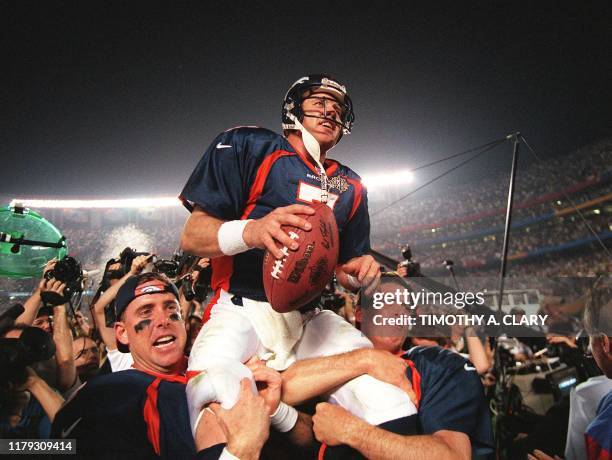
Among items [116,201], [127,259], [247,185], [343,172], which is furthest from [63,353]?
[116,201]

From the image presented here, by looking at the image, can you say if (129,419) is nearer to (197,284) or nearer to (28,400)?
(28,400)

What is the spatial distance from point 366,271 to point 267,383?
900 mm

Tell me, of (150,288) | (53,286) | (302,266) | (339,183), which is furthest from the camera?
(53,286)

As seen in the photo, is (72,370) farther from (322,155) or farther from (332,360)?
(322,155)

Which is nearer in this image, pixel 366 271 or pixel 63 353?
pixel 366 271

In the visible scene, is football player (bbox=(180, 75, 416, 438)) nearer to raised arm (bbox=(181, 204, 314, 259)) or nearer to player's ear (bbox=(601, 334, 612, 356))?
raised arm (bbox=(181, 204, 314, 259))

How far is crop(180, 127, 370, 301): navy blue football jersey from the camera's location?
210 centimetres

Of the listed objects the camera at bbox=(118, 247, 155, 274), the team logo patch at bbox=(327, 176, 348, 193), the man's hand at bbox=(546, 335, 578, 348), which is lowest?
the man's hand at bbox=(546, 335, 578, 348)

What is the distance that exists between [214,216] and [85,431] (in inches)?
64.1

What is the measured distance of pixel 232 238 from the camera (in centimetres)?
179

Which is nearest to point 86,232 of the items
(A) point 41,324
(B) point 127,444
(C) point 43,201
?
(C) point 43,201

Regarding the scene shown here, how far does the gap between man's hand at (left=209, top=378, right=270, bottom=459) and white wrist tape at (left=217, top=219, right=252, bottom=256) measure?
627 mm

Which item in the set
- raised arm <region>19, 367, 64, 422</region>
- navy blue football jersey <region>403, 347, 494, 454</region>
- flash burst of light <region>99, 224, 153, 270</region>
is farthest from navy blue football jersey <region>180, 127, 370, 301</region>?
flash burst of light <region>99, 224, 153, 270</region>

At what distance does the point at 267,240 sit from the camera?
1584 mm
